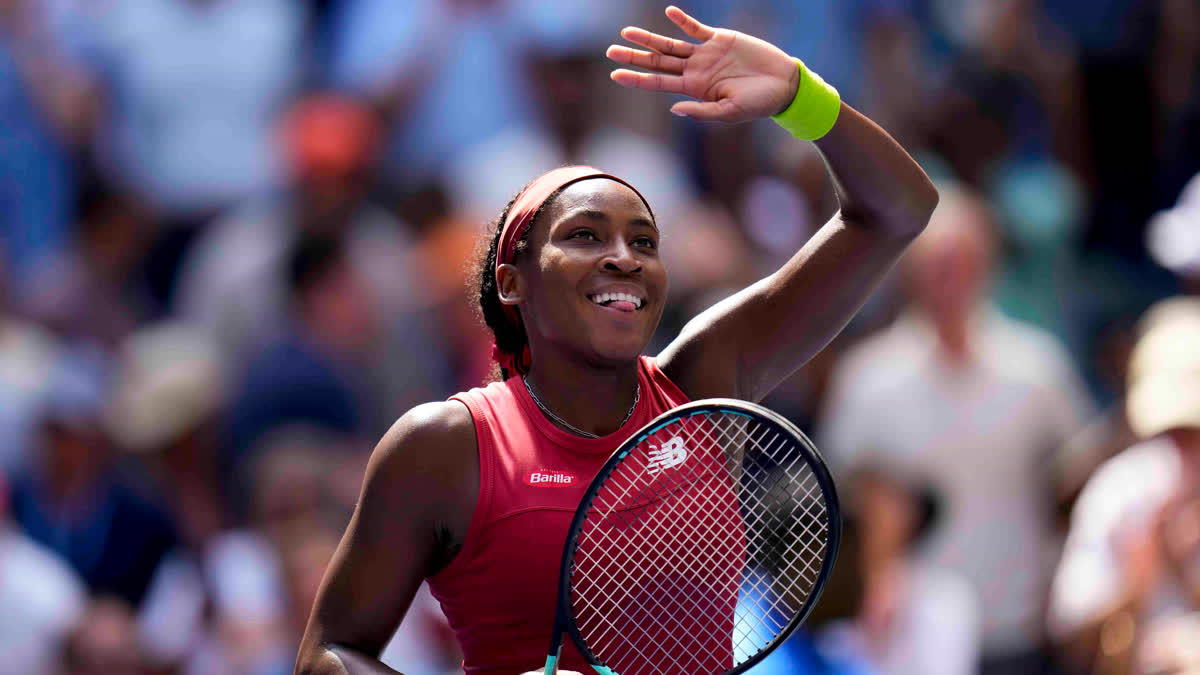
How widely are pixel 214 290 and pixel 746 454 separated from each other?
4115mm

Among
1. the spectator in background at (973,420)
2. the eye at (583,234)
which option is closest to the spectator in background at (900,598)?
the spectator in background at (973,420)

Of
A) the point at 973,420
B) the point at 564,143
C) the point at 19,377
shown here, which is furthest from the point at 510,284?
the point at 19,377

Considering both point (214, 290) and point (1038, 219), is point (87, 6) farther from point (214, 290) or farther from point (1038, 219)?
point (1038, 219)

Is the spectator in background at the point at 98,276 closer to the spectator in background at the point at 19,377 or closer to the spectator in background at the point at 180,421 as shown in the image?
the spectator in background at the point at 19,377

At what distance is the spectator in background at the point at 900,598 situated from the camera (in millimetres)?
5152

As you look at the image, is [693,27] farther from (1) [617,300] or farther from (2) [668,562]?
(2) [668,562]

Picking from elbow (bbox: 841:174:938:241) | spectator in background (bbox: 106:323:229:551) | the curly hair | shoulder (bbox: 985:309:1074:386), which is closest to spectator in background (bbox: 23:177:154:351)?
spectator in background (bbox: 106:323:229:551)

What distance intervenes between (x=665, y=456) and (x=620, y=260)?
0.33 m

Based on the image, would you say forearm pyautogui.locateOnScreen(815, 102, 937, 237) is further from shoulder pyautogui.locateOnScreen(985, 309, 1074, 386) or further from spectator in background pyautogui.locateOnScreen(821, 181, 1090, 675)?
shoulder pyautogui.locateOnScreen(985, 309, 1074, 386)

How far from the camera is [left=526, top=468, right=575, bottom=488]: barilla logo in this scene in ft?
9.07

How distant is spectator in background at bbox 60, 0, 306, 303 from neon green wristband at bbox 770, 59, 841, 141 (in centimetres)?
451

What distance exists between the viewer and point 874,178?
3.01 m

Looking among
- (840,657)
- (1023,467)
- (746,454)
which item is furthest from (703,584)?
(1023,467)

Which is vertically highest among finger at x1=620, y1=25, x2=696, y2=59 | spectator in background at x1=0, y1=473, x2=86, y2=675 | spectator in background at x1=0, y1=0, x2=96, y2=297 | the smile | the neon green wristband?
finger at x1=620, y1=25, x2=696, y2=59
